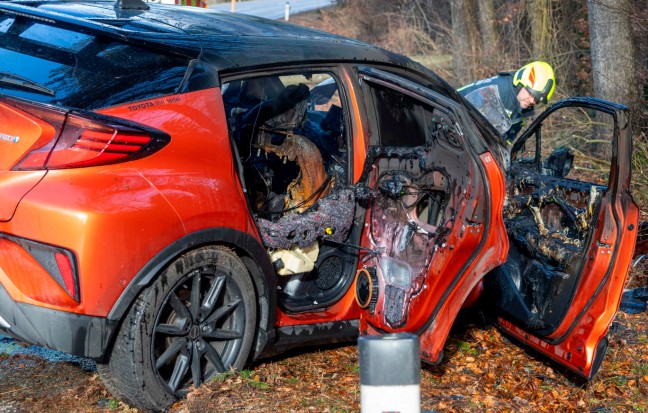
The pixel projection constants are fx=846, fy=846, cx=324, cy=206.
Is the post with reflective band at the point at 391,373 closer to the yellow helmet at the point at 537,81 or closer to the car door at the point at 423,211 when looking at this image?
the car door at the point at 423,211

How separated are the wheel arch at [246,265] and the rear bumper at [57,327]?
6 centimetres

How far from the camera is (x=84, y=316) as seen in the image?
11.2ft

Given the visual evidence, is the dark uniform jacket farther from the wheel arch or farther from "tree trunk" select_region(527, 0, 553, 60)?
"tree trunk" select_region(527, 0, 553, 60)

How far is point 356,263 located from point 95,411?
1.60 metres

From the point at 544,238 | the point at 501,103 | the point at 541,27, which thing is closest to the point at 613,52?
the point at 501,103

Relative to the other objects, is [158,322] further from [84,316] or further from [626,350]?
[626,350]

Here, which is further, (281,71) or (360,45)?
(360,45)

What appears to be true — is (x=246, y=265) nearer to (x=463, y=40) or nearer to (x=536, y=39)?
(x=536, y=39)

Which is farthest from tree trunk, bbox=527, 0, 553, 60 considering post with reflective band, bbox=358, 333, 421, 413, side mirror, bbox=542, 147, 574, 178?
post with reflective band, bbox=358, 333, 421, 413

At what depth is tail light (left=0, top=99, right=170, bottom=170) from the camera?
11.1ft

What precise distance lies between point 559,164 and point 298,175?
163 cm

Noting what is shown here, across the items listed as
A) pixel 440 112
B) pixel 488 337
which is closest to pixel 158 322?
pixel 440 112

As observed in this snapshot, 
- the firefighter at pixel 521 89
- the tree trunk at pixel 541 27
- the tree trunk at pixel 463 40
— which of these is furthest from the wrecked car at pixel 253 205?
the tree trunk at pixel 463 40

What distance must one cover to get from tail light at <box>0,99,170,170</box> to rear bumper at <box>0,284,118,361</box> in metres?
0.57
